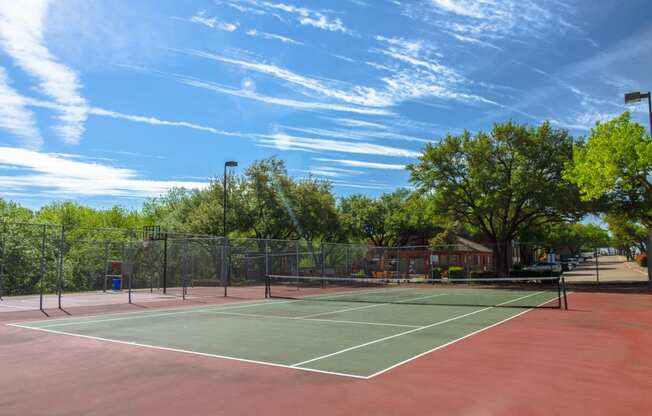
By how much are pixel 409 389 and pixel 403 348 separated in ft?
10.8

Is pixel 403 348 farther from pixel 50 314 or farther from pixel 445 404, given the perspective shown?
pixel 50 314

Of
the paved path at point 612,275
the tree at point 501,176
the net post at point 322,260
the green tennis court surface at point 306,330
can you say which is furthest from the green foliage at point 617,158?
the net post at point 322,260

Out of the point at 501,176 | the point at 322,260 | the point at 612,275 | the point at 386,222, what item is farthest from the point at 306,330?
the point at 386,222

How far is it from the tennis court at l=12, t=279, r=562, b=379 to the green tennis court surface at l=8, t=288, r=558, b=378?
0.06 ft

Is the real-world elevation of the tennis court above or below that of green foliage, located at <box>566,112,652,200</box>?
below

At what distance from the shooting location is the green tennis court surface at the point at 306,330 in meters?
9.44

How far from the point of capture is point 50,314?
1697cm

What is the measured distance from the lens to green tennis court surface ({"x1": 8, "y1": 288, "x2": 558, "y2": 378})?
944 cm

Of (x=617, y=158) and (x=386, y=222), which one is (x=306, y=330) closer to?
(x=617, y=158)

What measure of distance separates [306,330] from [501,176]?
25.6 metres

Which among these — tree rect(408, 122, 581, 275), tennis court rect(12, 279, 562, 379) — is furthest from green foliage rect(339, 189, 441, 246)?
tennis court rect(12, 279, 562, 379)

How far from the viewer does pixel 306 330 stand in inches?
513

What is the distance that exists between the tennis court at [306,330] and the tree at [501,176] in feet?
50.0

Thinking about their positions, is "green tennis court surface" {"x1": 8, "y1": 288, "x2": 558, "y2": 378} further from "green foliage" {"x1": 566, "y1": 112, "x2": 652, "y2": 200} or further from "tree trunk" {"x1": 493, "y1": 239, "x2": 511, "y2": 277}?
"tree trunk" {"x1": 493, "y1": 239, "x2": 511, "y2": 277}
